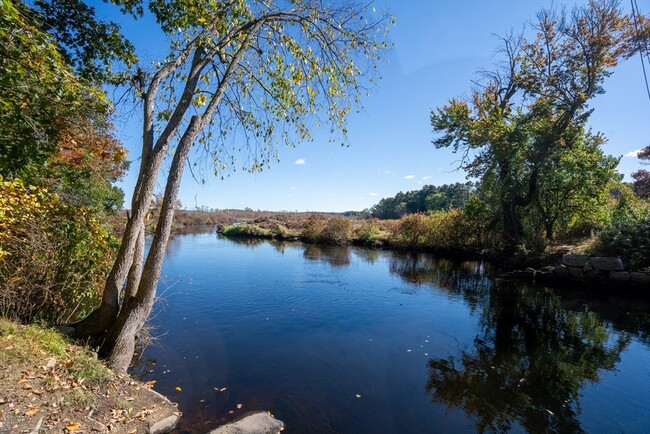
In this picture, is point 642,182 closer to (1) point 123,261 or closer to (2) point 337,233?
(2) point 337,233

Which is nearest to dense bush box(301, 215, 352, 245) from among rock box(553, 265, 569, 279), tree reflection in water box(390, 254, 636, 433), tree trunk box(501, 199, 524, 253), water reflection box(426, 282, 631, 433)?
tree trunk box(501, 199, 524, 253)

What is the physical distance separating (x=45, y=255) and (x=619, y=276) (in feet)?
63.7

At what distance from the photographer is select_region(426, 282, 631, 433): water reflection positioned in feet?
17.4

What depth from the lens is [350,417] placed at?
5.19 meters

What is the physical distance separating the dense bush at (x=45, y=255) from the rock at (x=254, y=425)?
13.4 ft

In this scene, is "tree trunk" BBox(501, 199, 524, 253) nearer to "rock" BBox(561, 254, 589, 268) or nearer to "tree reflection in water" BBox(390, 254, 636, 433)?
"rock" BBox(561, 254, 589, 268)

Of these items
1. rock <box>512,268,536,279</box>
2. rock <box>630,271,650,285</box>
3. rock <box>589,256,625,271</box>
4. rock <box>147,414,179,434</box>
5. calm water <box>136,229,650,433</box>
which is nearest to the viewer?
rock <box>147,414,179,434</box>

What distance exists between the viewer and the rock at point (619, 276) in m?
13.5

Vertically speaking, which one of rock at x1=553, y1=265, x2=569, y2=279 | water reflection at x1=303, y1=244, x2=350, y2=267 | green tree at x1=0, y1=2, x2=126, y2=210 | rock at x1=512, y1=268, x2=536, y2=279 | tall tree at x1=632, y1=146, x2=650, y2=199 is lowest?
water reflection at x1=303, y1=244, x2=350, y2=267

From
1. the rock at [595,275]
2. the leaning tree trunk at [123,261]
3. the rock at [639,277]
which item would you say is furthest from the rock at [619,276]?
the leaning tree trunk at [123,261]

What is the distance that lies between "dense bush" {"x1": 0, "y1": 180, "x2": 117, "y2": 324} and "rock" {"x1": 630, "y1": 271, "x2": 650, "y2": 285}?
1879cm

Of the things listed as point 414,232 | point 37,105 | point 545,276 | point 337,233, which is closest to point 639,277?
point 545,276

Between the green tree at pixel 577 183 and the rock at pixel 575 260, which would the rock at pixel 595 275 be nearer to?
the rock at pixel 575 260

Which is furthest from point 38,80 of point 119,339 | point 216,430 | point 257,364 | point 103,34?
point 257,364
